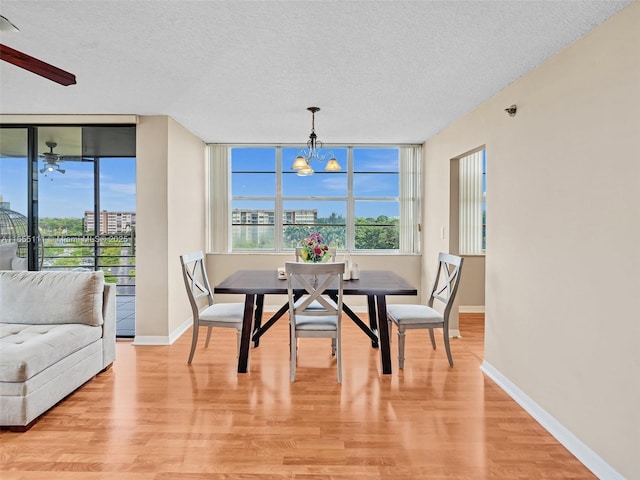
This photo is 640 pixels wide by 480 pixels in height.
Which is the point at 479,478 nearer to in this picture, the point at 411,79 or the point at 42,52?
the point at 411,79

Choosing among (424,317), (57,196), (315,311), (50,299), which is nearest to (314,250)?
(315,311)

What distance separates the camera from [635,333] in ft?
6.06

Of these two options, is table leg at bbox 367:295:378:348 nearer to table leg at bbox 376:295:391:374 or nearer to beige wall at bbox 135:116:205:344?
table leg at bbox 376:295:391:374

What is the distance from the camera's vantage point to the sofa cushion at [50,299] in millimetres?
3109

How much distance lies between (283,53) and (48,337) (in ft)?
8.26

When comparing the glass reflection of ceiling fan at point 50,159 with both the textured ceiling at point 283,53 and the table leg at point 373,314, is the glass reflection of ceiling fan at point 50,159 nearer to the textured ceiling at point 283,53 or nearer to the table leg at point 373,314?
the textured ceiling at point 283,53

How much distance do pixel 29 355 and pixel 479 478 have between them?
269 centimetres

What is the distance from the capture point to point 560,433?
232cm

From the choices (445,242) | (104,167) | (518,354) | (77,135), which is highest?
(77,135)

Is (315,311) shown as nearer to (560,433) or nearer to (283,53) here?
(560,433)

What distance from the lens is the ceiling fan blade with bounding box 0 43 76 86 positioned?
1.65m

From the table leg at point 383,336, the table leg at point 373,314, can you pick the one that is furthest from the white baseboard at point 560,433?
the table leg at point 373,314

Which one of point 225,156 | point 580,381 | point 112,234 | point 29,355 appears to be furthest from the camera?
point 225,156

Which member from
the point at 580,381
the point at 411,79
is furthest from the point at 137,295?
the point at 580,381
